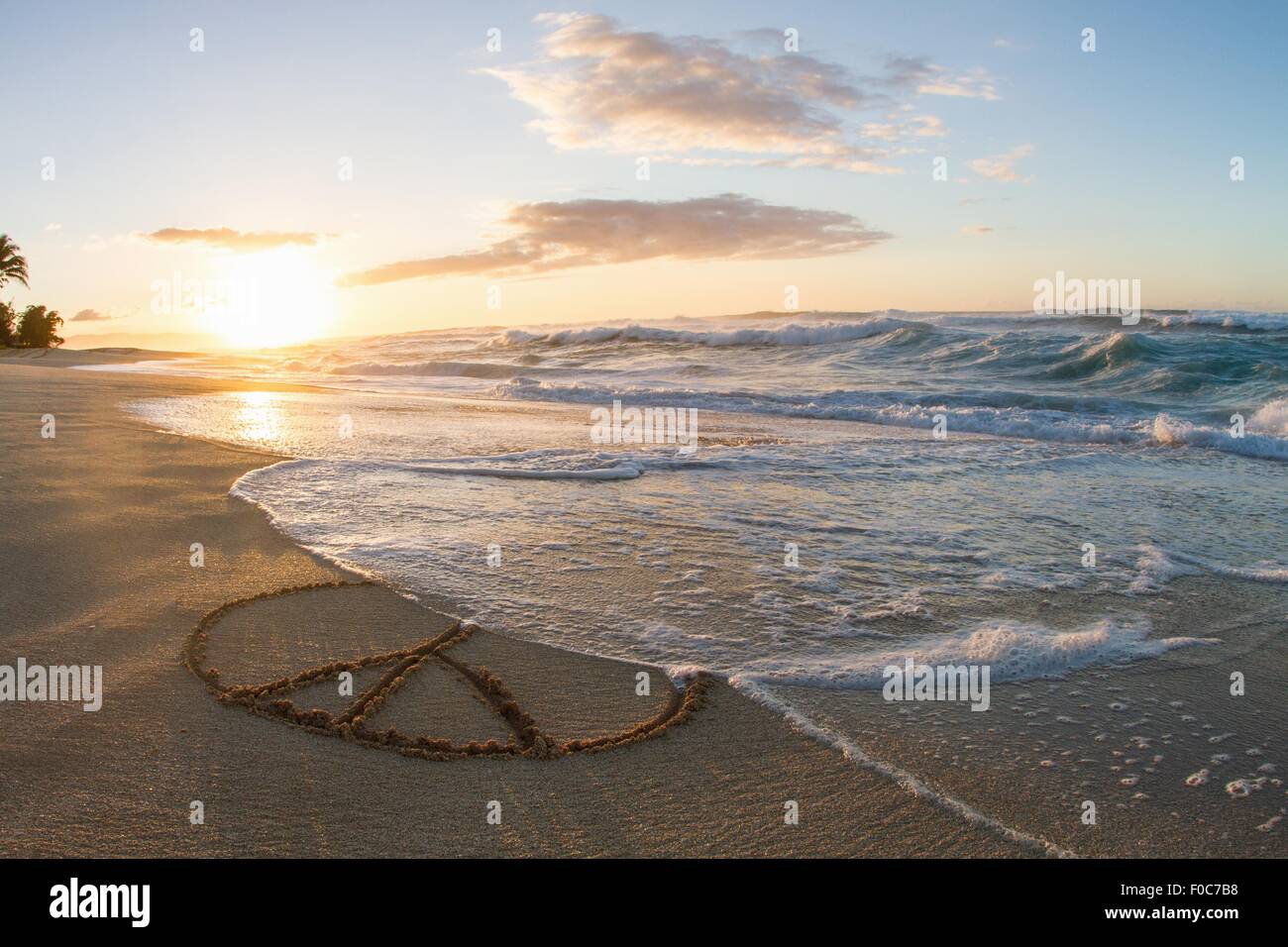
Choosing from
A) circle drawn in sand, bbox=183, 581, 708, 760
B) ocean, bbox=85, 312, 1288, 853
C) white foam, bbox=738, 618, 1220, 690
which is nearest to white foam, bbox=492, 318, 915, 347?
ocean, bbox=85, 312, 1288, 853

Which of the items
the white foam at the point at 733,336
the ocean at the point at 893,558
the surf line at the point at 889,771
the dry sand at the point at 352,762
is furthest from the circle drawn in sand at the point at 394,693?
the white foam at the point at 733,336

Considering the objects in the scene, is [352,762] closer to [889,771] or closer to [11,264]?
[889,771]

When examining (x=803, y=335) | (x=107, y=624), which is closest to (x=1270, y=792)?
(x=107, y=624)

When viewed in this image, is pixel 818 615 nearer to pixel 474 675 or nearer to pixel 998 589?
pixel 998 589

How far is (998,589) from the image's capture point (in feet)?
15.6

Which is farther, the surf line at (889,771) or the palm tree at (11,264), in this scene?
the palm tree at (11,264)

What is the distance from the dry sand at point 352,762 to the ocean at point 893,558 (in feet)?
0.81

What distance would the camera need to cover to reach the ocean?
3029mm

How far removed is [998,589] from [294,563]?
13.3ft

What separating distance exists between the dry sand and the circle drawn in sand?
0.05 metres

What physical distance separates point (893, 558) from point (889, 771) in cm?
272

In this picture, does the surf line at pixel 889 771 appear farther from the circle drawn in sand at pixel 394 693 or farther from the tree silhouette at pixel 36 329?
the tree silhouette at pixel 36 329

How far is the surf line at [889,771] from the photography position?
2403 mm

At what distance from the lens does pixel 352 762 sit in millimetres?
2711
